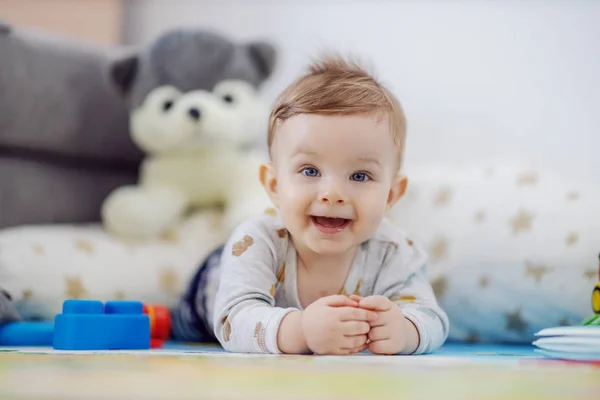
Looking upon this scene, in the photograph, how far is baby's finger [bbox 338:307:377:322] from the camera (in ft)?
3.03

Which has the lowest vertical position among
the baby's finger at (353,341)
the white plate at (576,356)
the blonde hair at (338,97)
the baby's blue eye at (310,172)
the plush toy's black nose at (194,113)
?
the white plate at (576,356)

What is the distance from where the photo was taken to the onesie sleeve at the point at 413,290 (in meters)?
1.05

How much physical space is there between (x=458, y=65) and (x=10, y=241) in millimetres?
1184

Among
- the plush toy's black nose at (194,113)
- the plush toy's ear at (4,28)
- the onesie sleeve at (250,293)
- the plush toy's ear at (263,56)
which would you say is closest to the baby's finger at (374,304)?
the onesie sleeve at (250,293)

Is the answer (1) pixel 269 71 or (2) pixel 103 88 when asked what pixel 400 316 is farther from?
(2) pixel 103 88

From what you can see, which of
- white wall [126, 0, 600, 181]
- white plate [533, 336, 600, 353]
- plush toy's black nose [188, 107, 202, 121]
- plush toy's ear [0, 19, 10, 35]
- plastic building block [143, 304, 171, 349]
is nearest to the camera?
white plate [533, 336, 600, 353]

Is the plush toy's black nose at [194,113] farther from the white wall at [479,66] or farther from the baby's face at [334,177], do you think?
the baby's face at [334,177]

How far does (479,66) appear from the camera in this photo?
1930 millimetres

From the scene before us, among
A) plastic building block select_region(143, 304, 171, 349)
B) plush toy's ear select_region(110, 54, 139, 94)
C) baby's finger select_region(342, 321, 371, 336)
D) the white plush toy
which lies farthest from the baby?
plush toy's ear select_region(110, 54, 139, 94)

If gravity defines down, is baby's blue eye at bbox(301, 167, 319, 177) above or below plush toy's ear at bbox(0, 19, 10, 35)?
below

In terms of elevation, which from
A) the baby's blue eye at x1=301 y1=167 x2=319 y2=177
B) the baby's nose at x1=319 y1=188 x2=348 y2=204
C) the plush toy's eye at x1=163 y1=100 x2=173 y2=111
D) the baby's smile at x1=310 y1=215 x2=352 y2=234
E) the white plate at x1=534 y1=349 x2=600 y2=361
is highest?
the plush toy's eye at x1=163 y1=100 x2=173 y2=111

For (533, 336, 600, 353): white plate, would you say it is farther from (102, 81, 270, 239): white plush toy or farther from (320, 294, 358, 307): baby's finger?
(102, 81, 270, 239): white plush toy

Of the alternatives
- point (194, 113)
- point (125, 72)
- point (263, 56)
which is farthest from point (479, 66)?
point (125, 72)

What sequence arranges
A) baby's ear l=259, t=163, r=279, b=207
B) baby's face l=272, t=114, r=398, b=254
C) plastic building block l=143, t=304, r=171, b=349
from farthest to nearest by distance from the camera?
plastic building block l=143, t=304, r=171, b=349
baby's ear l=259, t=163, r=279, b=207
baby's face l=272, t=114, r=398, b=254
